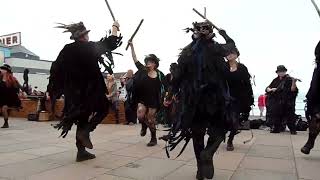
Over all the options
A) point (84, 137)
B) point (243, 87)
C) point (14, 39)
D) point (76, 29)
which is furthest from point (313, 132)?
point (14, 39)

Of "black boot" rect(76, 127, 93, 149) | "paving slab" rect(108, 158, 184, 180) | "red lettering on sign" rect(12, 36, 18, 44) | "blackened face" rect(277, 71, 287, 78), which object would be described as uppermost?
"red lettering on sign" rect(12, 36, 18, 44)

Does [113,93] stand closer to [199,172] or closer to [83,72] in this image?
[83,72]

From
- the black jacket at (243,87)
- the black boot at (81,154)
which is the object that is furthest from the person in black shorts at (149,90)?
the black boot at (81,154)

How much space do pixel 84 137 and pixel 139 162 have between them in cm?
85

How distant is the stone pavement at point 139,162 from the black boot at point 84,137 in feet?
0.83

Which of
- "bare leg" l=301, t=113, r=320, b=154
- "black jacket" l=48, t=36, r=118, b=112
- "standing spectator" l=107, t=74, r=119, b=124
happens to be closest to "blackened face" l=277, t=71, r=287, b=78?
"bare leg" l=301, t=113, r=320, b=154

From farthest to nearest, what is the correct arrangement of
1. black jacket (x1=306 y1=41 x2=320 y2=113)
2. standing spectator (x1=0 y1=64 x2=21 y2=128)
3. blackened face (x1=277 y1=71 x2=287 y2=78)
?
standing spectator (x1=0 y1=64 x2=21 y2=128), blackened face (x1=277 y1=71 x2=287 y2=78), black jacket (x1=306 y1=41 x2=320 y2=113)

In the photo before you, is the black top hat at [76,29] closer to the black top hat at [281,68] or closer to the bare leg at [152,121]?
the bare leg at [152,121]

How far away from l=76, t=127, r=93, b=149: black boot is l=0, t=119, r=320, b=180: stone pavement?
0.83ft

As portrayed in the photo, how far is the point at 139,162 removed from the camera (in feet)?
18.3

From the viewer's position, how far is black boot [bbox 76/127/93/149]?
5.47m

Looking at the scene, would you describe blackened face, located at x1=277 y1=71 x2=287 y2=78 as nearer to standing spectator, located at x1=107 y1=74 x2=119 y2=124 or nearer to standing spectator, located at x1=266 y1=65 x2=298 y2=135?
standing spectator, located at x1=266 y1=65 x2=298 y2=135

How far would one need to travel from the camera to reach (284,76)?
33.7ft

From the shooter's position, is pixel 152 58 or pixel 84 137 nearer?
pixel 84 137
